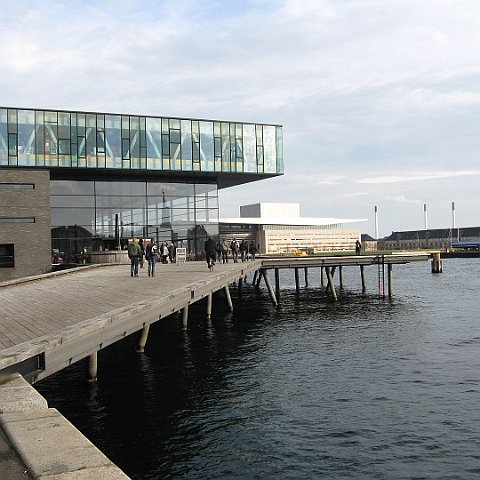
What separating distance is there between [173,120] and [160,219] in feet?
26.3

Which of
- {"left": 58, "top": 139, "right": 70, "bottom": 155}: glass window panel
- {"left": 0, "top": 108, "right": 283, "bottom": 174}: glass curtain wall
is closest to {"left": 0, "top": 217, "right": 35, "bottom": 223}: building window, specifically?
{"left": 0, "top": 108, "right": 283, "bottom": 174}: glass curtain wall

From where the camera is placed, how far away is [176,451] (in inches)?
400

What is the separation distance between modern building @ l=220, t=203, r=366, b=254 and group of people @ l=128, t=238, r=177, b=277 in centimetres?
9378

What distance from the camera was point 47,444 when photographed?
546 cm

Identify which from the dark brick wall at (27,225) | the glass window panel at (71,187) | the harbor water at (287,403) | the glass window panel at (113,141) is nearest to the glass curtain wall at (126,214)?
the glass window panel at (71,187)

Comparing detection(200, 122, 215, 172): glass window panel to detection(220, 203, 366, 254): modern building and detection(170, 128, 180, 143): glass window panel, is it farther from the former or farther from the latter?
detection(220, 203, 366, 254): modern building

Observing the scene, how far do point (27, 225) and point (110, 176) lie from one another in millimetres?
8878

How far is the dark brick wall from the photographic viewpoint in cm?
3941

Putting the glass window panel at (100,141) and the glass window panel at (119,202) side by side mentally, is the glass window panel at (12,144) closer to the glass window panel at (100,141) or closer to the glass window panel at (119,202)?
the glass window panel at (100,141)

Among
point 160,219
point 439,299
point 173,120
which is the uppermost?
point 173,120

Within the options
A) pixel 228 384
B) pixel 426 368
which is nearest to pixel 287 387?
pixel 228 384

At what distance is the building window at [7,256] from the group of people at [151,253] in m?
8.36

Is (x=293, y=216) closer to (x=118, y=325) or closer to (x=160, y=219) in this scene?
(x=160, y=219)

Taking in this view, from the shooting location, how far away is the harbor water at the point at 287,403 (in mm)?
9734
